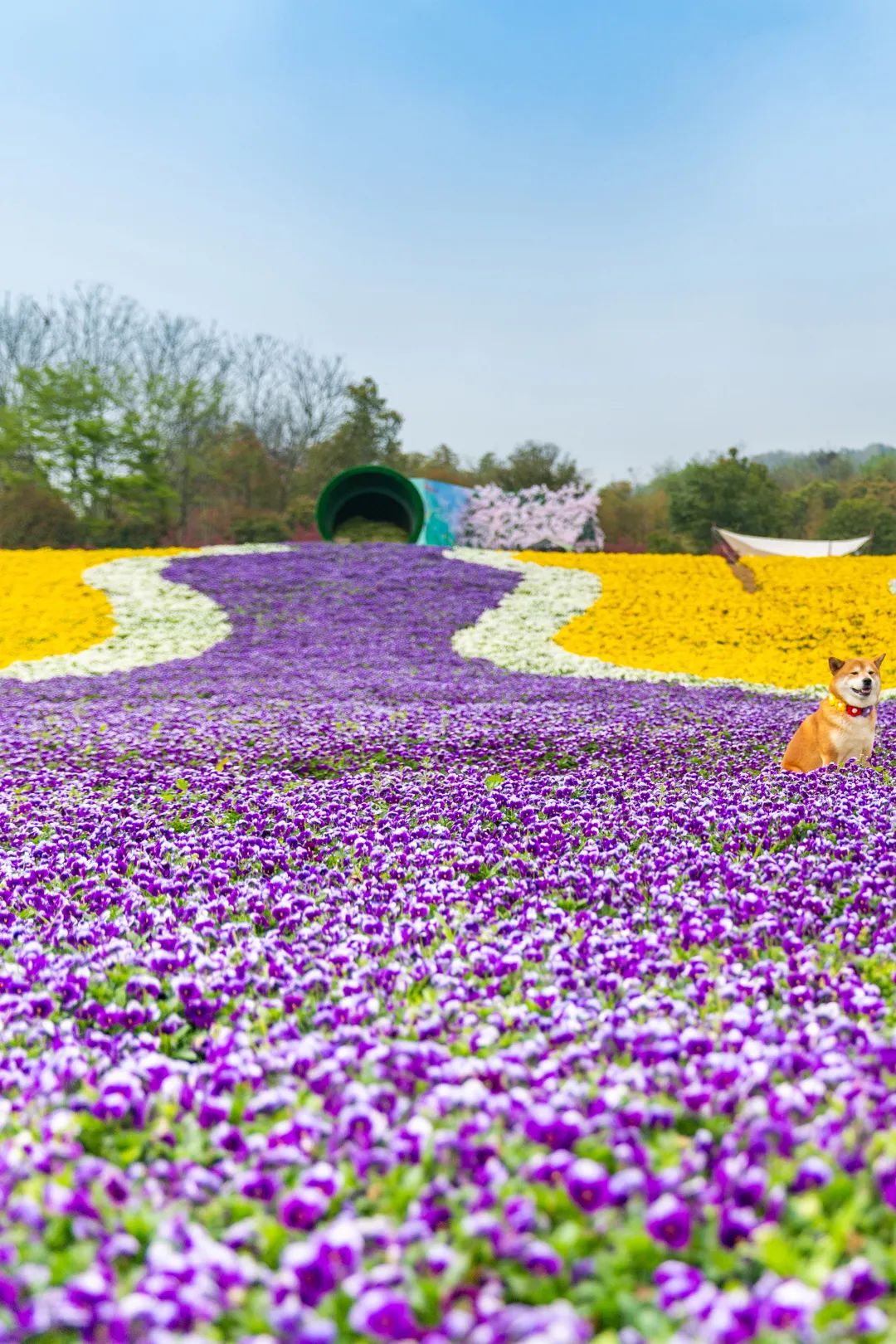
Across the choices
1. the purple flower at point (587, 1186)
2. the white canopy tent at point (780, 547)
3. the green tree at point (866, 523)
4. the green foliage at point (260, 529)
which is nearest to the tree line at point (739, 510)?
the green tree at point (866, 523)

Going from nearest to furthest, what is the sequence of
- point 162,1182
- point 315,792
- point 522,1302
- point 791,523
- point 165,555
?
point 522,1302 → point 162,1182 → point 315,792 → point 165,555 → point 791,523

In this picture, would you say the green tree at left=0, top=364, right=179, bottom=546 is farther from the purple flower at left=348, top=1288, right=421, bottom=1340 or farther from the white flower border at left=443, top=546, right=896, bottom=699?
the purple flower at left=348, top=1288, right=421, bottom=1340

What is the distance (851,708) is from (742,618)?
17.4m

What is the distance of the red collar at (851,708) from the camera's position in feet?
25.7

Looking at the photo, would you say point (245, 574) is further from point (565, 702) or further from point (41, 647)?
point (565, 702)

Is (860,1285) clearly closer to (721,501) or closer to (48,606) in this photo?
(48,606)

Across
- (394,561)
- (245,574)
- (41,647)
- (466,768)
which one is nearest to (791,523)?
(394,561)

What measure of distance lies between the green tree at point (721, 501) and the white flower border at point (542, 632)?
103ft

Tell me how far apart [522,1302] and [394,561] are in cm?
2924

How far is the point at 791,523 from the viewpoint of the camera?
2724 inches

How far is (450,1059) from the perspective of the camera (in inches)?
124

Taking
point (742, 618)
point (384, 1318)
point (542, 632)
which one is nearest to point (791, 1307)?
point (384, 1318)

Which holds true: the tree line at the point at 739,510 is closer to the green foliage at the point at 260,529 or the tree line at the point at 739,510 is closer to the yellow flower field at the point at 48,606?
the green foliage at the point at 260,529

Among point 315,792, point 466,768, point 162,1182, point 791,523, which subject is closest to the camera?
point 162,1182
